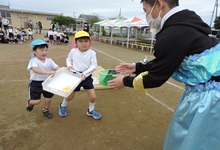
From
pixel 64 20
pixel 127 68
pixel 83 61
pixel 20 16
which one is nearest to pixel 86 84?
pixel 83 61

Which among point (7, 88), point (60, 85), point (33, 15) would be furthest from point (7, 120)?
point (33, 15)

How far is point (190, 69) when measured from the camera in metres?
1.41

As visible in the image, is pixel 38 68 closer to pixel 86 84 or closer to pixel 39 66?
pixel 39 66

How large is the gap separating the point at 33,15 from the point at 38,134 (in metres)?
37.6

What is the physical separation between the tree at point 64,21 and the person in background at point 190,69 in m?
32.3

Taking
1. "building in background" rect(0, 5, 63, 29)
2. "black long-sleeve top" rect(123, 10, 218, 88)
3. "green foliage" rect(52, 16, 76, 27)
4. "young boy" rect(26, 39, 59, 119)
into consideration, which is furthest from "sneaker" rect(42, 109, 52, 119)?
"building in background" rect(0, 5, 63, 29)

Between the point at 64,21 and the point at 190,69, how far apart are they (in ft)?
108

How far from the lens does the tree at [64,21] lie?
31109 mm

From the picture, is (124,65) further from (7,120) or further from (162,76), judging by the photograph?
(7,120)

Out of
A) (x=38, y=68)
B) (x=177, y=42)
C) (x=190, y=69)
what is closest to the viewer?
(x=177, y=42)

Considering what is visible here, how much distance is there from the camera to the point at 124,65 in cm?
221

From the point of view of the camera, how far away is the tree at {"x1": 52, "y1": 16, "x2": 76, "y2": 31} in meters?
31.1

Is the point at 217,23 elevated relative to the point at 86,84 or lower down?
elevated

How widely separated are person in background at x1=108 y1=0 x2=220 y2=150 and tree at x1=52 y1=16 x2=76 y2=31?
32.3m
